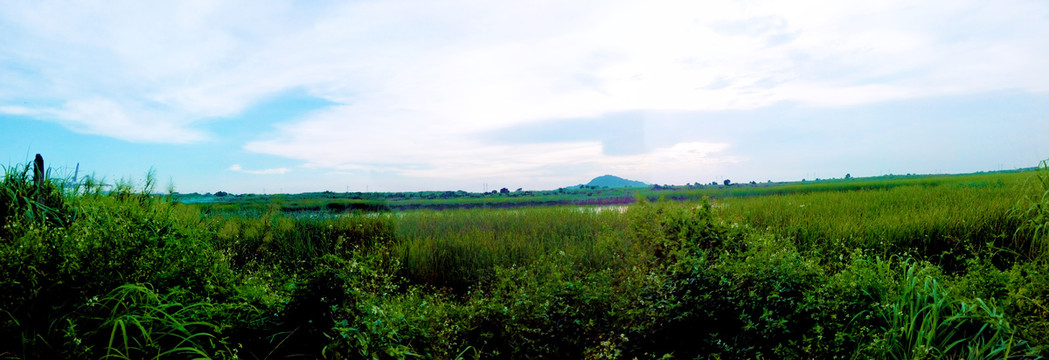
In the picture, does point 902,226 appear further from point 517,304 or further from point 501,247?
point 517,304

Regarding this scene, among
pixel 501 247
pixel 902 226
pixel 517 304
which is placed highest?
pixel 902 226

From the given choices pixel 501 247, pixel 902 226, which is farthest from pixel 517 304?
pixel 902 226

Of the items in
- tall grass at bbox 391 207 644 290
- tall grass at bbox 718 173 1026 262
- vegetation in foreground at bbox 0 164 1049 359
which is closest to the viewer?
vegetation in foreground at bbox 0 164 1049 359

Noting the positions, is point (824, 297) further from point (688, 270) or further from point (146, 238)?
point (146, 238)

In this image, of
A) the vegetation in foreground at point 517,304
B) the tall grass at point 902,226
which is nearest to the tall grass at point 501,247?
the vegetation in foreground at point 517,304

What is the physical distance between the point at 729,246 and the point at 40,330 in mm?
5323

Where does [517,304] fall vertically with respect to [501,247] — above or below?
below

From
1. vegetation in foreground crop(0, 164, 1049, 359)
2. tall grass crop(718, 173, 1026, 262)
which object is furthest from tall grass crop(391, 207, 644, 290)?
→ tall grass crop(718, 173, 1026, 262)

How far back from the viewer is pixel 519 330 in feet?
14.5

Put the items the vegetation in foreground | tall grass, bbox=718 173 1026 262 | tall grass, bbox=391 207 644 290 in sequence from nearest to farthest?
1. the vegetation in foreground
2. tall grass, bbox=391 207 644 290
3. tall grass, bbox=718 173 1026 262

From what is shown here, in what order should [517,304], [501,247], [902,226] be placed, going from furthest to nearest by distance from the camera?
[902,226] → [501,247] → [517,304]

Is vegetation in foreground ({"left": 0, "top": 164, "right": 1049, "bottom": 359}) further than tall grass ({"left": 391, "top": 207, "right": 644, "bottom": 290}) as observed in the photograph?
No

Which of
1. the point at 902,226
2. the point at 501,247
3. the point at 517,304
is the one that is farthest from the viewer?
the point at 902,226

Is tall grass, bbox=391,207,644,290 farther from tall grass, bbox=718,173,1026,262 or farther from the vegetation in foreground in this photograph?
tall grass, bbox=718,173,1026,262
